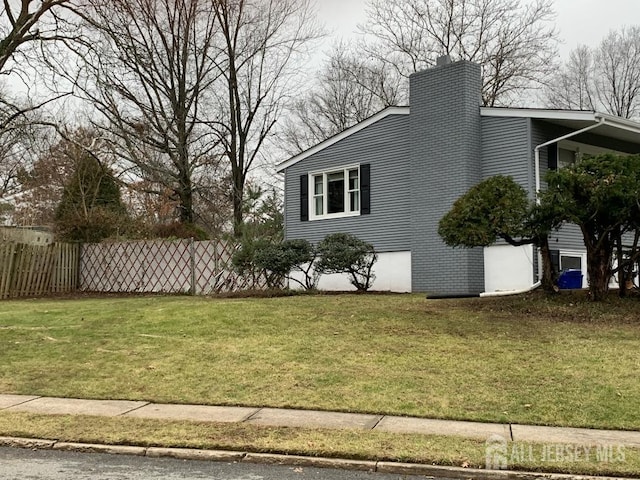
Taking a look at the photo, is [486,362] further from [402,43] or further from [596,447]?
[402,43]

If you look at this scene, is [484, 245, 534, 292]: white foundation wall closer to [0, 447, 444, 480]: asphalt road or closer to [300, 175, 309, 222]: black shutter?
[300, 175, 309, 222]: black shutter

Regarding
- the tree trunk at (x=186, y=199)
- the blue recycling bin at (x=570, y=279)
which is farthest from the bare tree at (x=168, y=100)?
the blue recycling bin at (x=570, y=279)

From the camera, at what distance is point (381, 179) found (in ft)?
55.9

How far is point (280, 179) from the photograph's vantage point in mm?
31734

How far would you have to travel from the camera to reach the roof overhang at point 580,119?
543 inches

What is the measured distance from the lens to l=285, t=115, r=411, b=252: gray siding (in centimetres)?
1662

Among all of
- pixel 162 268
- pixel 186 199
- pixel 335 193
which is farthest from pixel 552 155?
pixel 186 199

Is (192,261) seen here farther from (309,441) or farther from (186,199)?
(309,441)

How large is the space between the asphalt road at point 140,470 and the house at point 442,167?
10.6 meters

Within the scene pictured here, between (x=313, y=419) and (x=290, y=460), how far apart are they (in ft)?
3.69

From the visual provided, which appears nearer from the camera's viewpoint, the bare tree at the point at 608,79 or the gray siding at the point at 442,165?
the gray siding at the point at 442,165

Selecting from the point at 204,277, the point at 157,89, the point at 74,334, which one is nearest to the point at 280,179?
the point at 157,89

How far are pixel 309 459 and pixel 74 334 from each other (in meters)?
6.70

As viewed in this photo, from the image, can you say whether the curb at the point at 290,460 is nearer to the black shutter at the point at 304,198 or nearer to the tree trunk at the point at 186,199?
the black shutter at the point at 304,198
